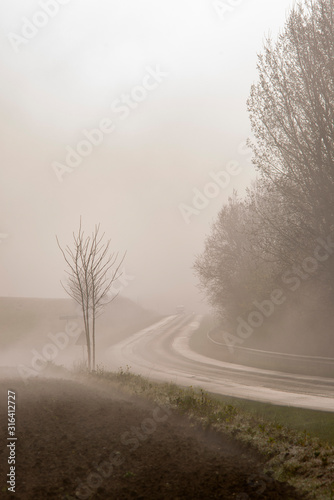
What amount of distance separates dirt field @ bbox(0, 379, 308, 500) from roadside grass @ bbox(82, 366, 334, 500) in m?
0.24

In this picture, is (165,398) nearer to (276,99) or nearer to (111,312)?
(276,99)

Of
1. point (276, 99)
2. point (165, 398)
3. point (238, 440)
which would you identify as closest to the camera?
point (238, 440)

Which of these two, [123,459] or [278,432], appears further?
[278,432]

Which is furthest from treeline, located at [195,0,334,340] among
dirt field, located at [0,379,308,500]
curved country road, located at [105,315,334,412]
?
dirt field, located at [0,379,308,500]

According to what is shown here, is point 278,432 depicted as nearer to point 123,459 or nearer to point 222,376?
point 123,459

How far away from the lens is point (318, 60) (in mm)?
21266

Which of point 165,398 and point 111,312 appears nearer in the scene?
point 165,398

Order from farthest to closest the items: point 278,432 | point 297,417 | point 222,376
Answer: point 222,376
point 297,417
point 278,432

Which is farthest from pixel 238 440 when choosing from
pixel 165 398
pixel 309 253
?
pixel 309 253

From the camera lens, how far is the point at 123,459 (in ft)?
22.3

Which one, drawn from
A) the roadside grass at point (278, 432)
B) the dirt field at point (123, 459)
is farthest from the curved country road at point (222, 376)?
the dirt field at point (123, 459)

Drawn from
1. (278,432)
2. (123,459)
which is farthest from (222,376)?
(123,459)

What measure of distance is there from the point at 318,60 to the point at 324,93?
1548 millimetres

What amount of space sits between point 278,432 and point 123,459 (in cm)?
287
